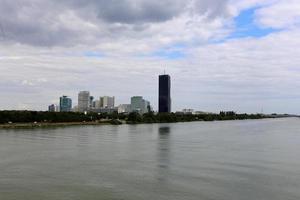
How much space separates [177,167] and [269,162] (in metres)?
4.62

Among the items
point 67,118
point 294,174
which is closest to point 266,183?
point 294,174

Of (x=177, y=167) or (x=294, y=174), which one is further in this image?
(x=177, y=167)

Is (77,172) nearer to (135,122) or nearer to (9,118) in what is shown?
(9,118)

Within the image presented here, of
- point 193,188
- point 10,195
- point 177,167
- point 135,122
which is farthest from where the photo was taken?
point 135,122

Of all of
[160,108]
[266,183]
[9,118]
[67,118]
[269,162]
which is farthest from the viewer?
[160,108]

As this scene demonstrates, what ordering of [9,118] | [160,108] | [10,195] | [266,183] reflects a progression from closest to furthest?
1. [10,195]
2. [266,183]
3. [9,118]
4. [160,108]

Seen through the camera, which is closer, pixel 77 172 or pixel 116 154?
pixel 77 172

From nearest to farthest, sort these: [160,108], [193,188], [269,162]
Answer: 1. [193,188]
2. [269,162]
3. [160,108]

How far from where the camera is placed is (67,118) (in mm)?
72875

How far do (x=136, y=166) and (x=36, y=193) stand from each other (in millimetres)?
6440

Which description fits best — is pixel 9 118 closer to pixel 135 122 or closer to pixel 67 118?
pixel 67 118

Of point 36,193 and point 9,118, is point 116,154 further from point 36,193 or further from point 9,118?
point 9,118

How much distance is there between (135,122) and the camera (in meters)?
79.8

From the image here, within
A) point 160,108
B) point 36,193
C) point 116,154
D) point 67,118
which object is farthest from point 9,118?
point 160,108
